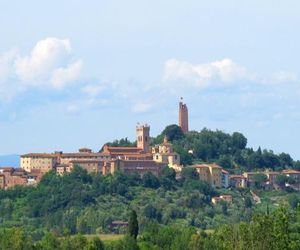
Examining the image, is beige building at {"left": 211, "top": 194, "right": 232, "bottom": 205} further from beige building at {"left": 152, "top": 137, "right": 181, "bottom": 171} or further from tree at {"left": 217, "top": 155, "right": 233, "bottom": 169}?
tree at {"left": 217, "top": 155, "right": 233, "bottom": 169}

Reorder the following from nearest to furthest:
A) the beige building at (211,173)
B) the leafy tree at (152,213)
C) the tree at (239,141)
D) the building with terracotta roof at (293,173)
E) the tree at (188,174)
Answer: the leafy tree at (152,213), the tree at (188,174), the beige building at (211,173), the building with terracotta roof at (293,173), the tree at (239,141)

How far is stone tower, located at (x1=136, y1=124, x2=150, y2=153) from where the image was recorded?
149 meters

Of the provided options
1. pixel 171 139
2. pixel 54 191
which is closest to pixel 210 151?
pixel 171 139

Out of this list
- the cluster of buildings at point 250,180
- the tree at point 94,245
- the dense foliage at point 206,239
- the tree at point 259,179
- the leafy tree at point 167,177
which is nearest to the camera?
the dense foliage at point 206,239

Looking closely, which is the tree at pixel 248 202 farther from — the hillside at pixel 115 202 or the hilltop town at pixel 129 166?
the hilltop town at pixel 129 166

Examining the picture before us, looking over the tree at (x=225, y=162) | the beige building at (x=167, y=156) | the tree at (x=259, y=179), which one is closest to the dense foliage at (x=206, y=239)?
the beige building at (x=167, y=156)

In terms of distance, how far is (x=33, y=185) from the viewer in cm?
13562

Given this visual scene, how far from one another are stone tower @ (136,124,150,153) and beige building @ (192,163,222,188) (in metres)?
8.95

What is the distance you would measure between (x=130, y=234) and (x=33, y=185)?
141 ft

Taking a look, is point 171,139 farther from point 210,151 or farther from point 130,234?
point 130,234

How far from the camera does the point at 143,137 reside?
489ft

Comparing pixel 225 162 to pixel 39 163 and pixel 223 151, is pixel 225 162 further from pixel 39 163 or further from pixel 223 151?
pixel 39 163

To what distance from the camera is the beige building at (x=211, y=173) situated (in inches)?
5541

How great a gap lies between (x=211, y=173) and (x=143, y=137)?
11.7 metres
